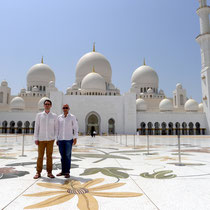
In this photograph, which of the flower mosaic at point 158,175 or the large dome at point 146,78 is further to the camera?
the large dome at point 146,78

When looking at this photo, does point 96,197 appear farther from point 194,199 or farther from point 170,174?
point 170,174

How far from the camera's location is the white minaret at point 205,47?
27859 mm

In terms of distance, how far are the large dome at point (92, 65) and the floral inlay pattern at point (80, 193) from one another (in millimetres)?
33305

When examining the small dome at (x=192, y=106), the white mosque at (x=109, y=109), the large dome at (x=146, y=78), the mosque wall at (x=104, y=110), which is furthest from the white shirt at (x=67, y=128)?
the large dome at (x=146, y=78)

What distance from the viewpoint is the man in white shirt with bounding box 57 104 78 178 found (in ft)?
10.6

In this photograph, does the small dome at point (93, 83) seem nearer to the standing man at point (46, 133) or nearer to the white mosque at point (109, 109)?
the white mosque at point (109, 109)

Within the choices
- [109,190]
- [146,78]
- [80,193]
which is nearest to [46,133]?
[80,193]

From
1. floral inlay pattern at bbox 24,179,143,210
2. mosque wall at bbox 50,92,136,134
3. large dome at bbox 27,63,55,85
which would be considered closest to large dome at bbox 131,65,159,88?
mosque wall at bbox 50,92,136,134

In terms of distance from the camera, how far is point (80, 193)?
2268 millimetres

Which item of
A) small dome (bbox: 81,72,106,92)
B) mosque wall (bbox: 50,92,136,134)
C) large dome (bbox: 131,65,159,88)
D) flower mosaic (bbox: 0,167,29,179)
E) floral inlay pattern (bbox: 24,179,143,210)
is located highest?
large dome (bbox: 131,65,159,88)

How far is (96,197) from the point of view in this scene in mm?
2137

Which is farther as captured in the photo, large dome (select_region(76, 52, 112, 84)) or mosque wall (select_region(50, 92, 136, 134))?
large dome (select_region(76, 52, 112, 84))

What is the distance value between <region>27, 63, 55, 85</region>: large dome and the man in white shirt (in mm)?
37330

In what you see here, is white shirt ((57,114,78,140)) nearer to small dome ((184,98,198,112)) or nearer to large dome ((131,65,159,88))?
small dome ((184,98,198,112))
